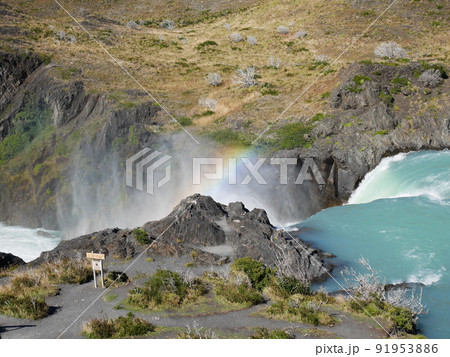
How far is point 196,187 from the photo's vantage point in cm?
4131

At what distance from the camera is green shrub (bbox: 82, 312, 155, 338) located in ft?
50.4

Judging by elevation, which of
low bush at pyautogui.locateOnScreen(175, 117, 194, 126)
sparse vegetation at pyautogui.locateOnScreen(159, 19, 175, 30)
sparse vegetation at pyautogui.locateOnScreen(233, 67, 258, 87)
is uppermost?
sparse vegetation at pyautogui.locateOnScreen(159, 19, 175, 30)

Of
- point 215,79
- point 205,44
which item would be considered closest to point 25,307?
point 215,79

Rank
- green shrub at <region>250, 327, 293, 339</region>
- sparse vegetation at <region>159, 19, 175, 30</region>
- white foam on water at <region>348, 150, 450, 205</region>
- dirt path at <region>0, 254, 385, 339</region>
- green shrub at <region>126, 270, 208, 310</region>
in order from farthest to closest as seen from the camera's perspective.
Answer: sparse vegetation at <region>159, 19, 175, 30</region>, white foam on water at <region>348, 150, 450, 205</region>, green shrub at <region>126, 270, 208, 310</region>, dirt path at <region>0, 254, 385, 339</region>, green shrub at <region>250, 327, 293, 339</region>

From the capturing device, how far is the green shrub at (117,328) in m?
15.4

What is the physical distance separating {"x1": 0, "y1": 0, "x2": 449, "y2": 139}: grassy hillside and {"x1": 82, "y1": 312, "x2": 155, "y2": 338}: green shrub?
1248 inches

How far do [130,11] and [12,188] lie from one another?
75.7m

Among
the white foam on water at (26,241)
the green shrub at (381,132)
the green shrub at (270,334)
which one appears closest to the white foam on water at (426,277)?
the green shrub at (270,334)

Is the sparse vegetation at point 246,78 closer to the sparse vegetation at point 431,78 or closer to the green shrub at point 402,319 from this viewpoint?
the sparse vegetation at point 431,78

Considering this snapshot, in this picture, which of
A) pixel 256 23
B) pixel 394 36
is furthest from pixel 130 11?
pixel 394 36

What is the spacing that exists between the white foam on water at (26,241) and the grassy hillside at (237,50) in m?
17.5

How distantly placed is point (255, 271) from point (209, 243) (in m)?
5.50

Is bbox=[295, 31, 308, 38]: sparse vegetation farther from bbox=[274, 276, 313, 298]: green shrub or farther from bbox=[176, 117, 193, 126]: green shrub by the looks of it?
bbox=[274, 276, 313, 298]: green shrub

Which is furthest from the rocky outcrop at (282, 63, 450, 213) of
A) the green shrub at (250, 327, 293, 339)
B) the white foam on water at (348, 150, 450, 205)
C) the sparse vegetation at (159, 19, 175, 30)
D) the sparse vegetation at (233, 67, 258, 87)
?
the sparse vegetation at (159, 19, 175, 30)
